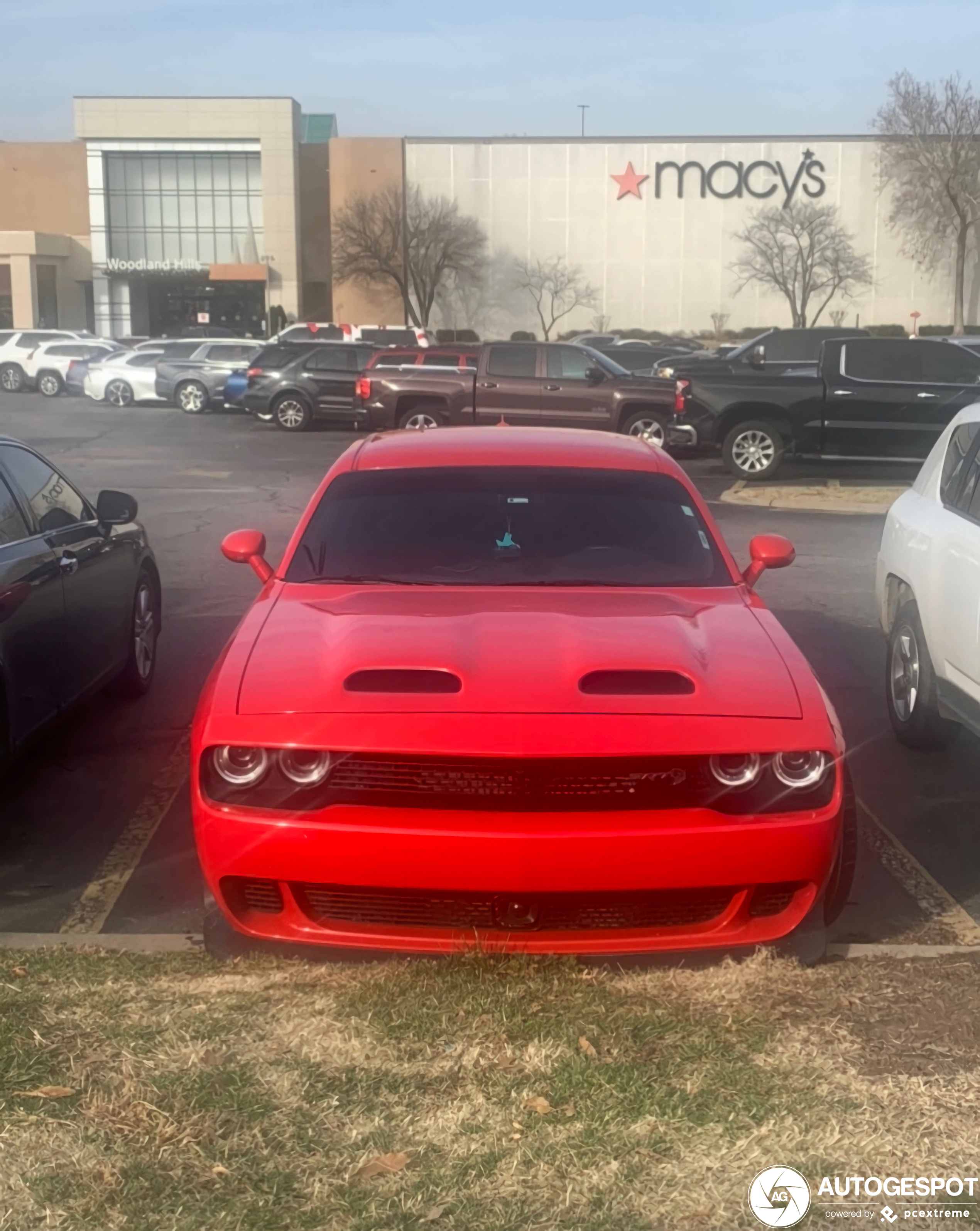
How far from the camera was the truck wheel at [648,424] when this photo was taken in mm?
21359

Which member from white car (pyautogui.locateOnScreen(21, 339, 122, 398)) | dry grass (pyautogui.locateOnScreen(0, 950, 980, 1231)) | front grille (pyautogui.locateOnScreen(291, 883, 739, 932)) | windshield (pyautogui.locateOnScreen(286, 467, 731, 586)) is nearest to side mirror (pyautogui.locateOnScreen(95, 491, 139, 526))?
windshield (pyautogui.locateOnScreen(286, 467, 731, 586))

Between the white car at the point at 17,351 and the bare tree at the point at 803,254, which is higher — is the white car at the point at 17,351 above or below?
below

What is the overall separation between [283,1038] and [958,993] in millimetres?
1889

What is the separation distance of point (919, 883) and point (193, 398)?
29.4 meters

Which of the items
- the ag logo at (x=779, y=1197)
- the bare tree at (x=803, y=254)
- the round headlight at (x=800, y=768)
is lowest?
the ag logo at (x=779, y=1197)

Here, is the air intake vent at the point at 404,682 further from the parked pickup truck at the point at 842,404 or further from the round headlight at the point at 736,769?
the parked pickup truck at the point at 842,404

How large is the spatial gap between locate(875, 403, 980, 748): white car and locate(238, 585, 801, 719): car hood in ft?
4.90

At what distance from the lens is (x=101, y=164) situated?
69125 millimetres

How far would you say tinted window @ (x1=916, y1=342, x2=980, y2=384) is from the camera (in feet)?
63.7

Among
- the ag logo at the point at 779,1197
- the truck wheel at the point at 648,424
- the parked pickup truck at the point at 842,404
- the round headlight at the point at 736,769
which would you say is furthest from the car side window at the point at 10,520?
the truck wheel at the point at 648,424

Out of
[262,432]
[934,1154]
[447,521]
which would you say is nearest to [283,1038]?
[934,1154]

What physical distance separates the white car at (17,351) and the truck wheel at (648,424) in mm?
22766

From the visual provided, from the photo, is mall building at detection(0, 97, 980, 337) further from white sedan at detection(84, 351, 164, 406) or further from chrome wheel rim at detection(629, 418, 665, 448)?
chrome wheel rim at detection(629, 418, 665, 448)

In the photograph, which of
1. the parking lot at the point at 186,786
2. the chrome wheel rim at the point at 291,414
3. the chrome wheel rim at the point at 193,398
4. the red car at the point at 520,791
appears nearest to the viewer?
the red car at the point at 520,791
